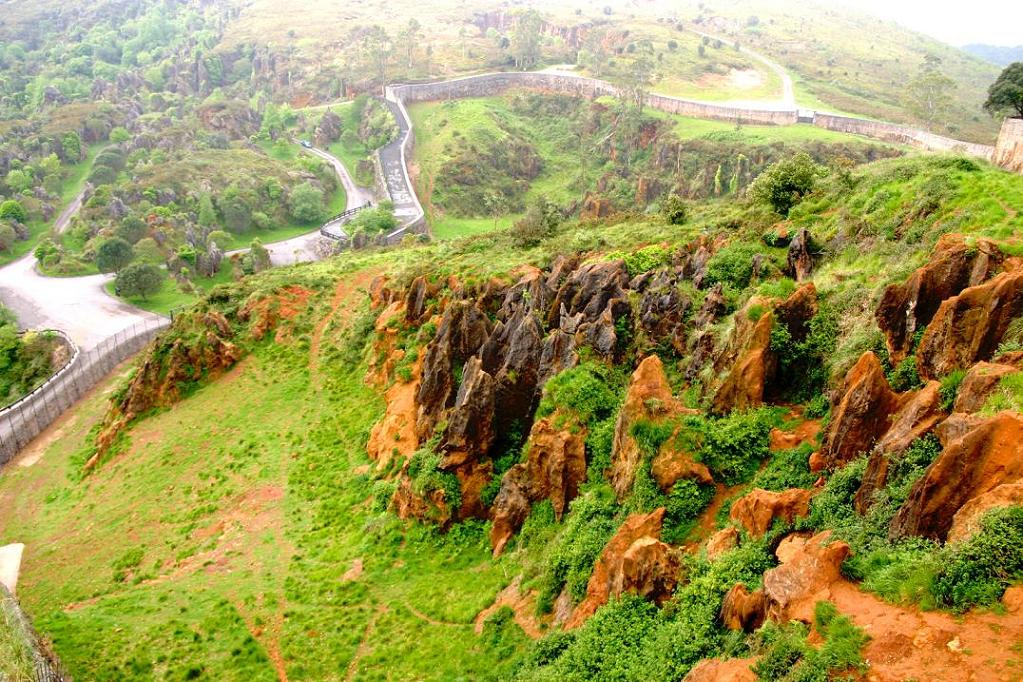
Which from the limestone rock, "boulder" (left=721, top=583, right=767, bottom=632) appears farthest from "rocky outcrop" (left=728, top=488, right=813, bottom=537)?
the limestone rock

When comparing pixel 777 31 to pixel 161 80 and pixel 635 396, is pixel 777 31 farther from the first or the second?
pixel 635 396

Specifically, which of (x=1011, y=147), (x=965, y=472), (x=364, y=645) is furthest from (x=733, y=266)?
(x=1011, y=147)

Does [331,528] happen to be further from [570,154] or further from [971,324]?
[570,154]

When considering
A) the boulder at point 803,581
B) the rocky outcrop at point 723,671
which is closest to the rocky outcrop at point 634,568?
the rocky outcrop at point 723,671

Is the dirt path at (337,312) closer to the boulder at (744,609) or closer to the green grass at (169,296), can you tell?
the green grass at (169,296)

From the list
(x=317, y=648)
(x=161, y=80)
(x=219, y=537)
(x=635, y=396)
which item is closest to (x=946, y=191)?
(x=635, y=396)

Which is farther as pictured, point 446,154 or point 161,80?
point 161,80
